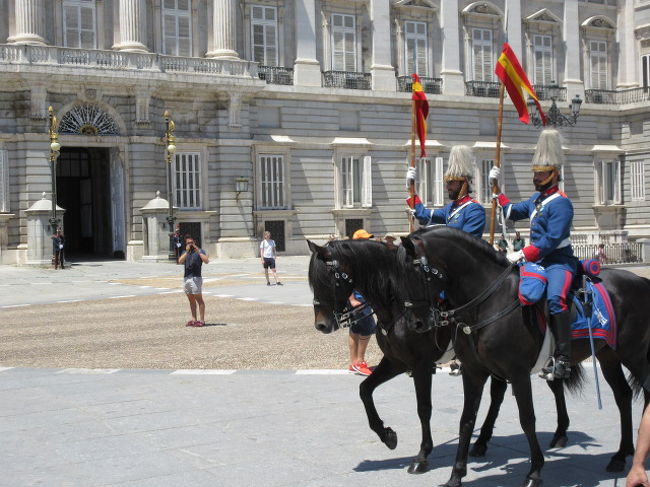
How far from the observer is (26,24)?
119 feet

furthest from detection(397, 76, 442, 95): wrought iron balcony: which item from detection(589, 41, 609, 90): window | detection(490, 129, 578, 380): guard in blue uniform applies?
detection(490, 129, 578, 380): guard in blue uniform

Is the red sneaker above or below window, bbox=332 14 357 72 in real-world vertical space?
below

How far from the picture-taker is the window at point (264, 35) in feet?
137

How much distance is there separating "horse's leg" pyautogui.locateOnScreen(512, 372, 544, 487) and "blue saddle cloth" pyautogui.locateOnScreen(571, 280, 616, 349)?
632mm

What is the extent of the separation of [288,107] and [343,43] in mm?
4448

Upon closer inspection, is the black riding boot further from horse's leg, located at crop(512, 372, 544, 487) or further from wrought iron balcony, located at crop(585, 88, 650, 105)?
wrought iron balcony, located at crop(585, 88, 650, 105)

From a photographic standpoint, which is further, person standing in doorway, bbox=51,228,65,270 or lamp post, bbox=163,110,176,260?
lamp post, bbox=163,110,176,260

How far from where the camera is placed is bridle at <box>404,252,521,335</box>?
6738mm

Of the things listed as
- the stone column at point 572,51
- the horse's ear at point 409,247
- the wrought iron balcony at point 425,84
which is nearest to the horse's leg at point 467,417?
the horse's ear at point 409,247

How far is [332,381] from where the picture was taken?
430 inches

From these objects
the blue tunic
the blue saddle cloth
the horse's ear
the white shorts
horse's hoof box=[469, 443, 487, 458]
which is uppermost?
the blue tunic

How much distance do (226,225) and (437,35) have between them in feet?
50.3

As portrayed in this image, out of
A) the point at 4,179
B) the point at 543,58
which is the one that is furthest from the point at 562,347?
the point at 543,58

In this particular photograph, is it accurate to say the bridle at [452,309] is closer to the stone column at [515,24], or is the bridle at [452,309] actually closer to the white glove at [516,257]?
the white glove at [516,257]
